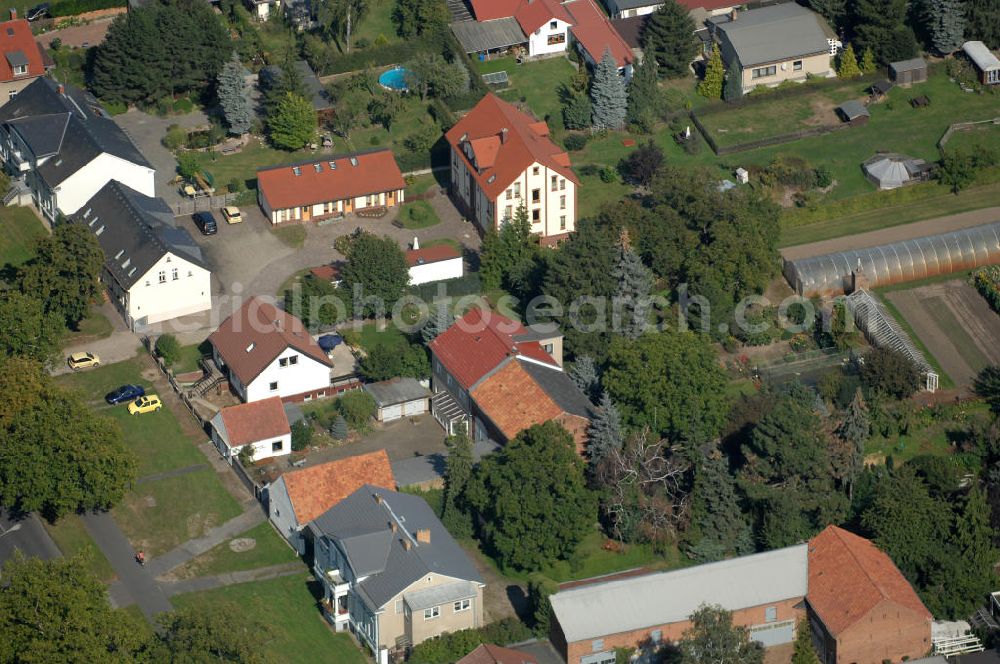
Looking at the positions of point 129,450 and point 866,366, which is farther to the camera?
point 866,366

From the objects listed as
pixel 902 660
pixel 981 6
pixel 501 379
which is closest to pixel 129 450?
pixel 501 379

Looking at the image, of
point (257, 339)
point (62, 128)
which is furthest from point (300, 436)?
point (62, 128)

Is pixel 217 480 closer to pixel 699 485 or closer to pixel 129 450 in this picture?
pixel 129 450

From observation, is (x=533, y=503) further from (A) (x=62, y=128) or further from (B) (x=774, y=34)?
(B) (x=774, y=34)

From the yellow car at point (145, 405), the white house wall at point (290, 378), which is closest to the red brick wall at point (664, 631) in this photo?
the white house wall at point (290, 378)

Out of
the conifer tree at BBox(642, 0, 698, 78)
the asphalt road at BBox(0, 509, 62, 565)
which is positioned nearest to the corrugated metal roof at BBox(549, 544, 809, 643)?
the asphalt road at BBox(0, 509, 62, 565)

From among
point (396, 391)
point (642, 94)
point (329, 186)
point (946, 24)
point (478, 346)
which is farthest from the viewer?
point (946, 24)

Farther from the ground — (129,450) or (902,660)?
(129,450)
